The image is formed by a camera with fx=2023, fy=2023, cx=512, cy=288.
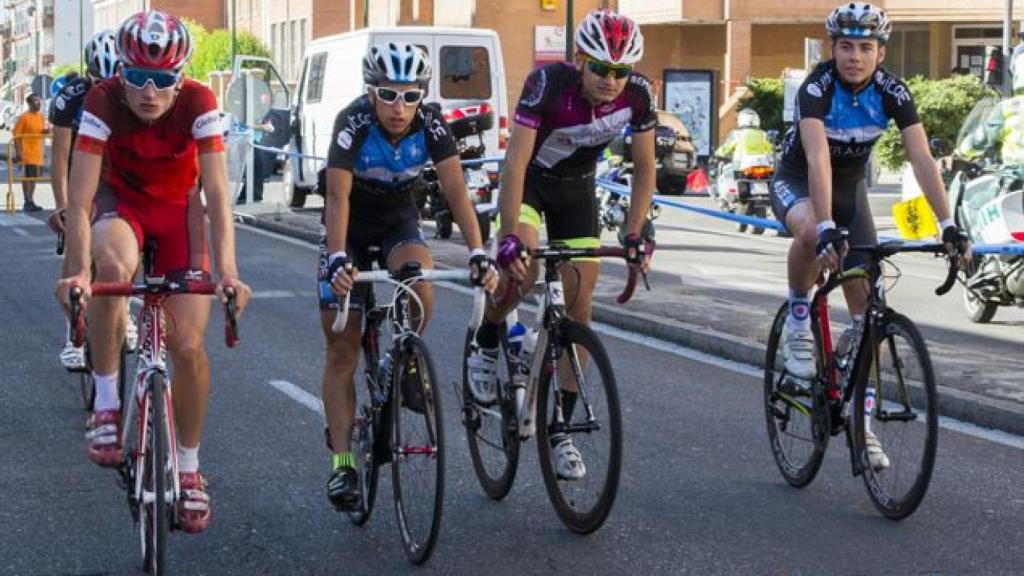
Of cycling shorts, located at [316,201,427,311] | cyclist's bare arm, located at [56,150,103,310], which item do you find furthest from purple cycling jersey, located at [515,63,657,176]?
cyclist's bare arm, located at [56,150,103,310]

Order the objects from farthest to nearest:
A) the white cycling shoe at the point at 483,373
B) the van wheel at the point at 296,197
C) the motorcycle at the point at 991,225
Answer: the van wheel at the point at 296,197 < the motorcycle at the point at 991,225 < the white cycling shoe at the point at 483,373

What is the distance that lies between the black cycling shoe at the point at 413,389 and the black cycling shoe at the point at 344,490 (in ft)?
1.92

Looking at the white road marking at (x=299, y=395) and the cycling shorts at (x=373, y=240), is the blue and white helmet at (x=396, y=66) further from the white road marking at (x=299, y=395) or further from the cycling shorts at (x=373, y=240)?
the white road marking at (x=299, y=395)

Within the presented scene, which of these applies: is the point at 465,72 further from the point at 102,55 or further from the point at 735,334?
the point at 102,55

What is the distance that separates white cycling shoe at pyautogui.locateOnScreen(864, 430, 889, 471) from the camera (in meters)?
7.58

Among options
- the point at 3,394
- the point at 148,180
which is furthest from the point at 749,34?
the point at 148,180

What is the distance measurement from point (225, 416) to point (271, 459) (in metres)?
1.41

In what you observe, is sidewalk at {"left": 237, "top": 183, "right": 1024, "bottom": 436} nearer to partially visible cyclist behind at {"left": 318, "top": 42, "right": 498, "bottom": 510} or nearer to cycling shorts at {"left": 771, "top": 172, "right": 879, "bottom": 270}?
cycling shorts at {"left": 771, "top": 172, "right": 879, "bottom": 270}

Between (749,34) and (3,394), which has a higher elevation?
(749,34)

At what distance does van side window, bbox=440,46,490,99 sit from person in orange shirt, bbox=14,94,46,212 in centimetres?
873

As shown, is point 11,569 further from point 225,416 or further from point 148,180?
point 225,416

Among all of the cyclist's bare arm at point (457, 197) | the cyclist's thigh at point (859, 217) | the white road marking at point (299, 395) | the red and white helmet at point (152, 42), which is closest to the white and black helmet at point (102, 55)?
the white road marking at point (299, 395)

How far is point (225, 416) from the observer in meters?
10.4

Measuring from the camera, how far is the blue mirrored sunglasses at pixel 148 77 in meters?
6.51
